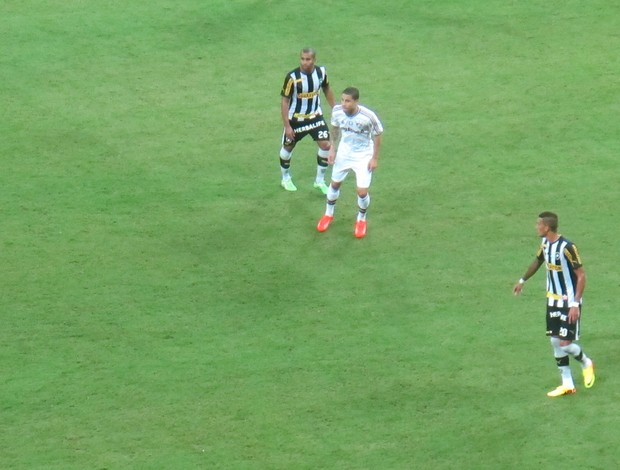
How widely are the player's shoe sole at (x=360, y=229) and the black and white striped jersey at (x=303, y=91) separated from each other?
182 cm

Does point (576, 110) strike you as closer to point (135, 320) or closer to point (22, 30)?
point (135, 320)

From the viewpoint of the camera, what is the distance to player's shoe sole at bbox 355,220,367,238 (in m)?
16.6

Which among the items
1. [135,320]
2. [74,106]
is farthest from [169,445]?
[74,106]

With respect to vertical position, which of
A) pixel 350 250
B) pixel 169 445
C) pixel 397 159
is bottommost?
pixel 169 445

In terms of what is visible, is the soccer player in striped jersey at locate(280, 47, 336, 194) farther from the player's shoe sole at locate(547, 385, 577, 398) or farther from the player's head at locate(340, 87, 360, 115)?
the player's shoe sole at locate(547, 385, 577, 398)

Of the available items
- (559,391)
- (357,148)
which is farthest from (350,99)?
(559,391)

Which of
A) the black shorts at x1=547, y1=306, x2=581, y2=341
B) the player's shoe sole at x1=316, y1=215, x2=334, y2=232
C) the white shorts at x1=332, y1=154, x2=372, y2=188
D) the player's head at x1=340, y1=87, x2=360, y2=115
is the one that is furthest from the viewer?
the player's shoe sole at x1=316, y1=215, x2=334, y2=232

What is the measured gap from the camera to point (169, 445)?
42.0 ft

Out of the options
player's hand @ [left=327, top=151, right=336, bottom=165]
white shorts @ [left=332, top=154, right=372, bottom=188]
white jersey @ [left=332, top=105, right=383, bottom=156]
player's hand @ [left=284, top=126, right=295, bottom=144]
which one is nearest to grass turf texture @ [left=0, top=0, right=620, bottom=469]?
white shorts @ [left=332, top=154, right=372, bottom=188]

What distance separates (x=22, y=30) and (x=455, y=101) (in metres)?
8.10

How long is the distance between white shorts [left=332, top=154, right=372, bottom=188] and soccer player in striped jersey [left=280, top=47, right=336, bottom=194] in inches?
38.7

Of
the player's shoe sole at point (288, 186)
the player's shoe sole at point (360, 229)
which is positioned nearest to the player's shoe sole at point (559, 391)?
the player's shoe sole at point (360, 229)

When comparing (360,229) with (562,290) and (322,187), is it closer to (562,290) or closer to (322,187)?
(322,187)

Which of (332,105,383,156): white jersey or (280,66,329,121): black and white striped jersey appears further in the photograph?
(280,66,329,121): black and white striped jersey
